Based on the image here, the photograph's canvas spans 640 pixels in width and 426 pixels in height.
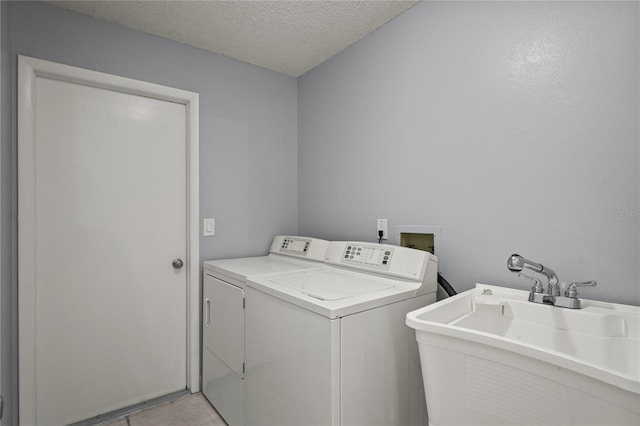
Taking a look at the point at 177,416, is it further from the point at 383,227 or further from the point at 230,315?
the point at 383,227

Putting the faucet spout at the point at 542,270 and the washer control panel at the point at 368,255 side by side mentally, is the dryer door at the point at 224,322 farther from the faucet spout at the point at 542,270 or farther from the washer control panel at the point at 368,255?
the faucet spout at the point at 542,270

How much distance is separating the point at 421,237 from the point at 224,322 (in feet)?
4.04

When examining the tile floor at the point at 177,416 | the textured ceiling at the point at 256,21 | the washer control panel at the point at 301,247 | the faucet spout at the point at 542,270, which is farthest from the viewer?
the washer control panel at the point at 301,247

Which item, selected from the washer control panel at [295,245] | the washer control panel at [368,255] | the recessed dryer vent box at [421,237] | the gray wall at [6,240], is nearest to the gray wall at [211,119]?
the gray wall at [6,240]

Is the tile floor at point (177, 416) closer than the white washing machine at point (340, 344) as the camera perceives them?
No

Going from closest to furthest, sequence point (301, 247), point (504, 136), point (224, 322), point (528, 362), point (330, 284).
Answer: point (528, 362), point (504, 136), point (330, 284), point (224, 322), point (301, 247)

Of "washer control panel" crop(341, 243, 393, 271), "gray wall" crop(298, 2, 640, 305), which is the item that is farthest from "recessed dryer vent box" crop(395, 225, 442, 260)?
"washer control panel" crop(341, 243, 393, 271)

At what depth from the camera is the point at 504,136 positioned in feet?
4.54

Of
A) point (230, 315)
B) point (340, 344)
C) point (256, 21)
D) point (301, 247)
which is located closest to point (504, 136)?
point (340, 344)

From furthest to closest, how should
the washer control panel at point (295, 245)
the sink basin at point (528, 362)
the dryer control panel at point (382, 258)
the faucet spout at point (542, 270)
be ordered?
the washer control panel at point (295, 245) < the dryer control panel at point (382, 258) < the faucet spout at point (542, 270) < the sink basin at point (528, 362)

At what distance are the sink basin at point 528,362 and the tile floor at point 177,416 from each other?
58.3 inches

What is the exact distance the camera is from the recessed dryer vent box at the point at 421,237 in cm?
164

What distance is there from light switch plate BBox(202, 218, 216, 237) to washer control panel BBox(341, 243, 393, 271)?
3.30 feet

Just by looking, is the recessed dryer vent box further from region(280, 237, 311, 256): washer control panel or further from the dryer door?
the dryer door
